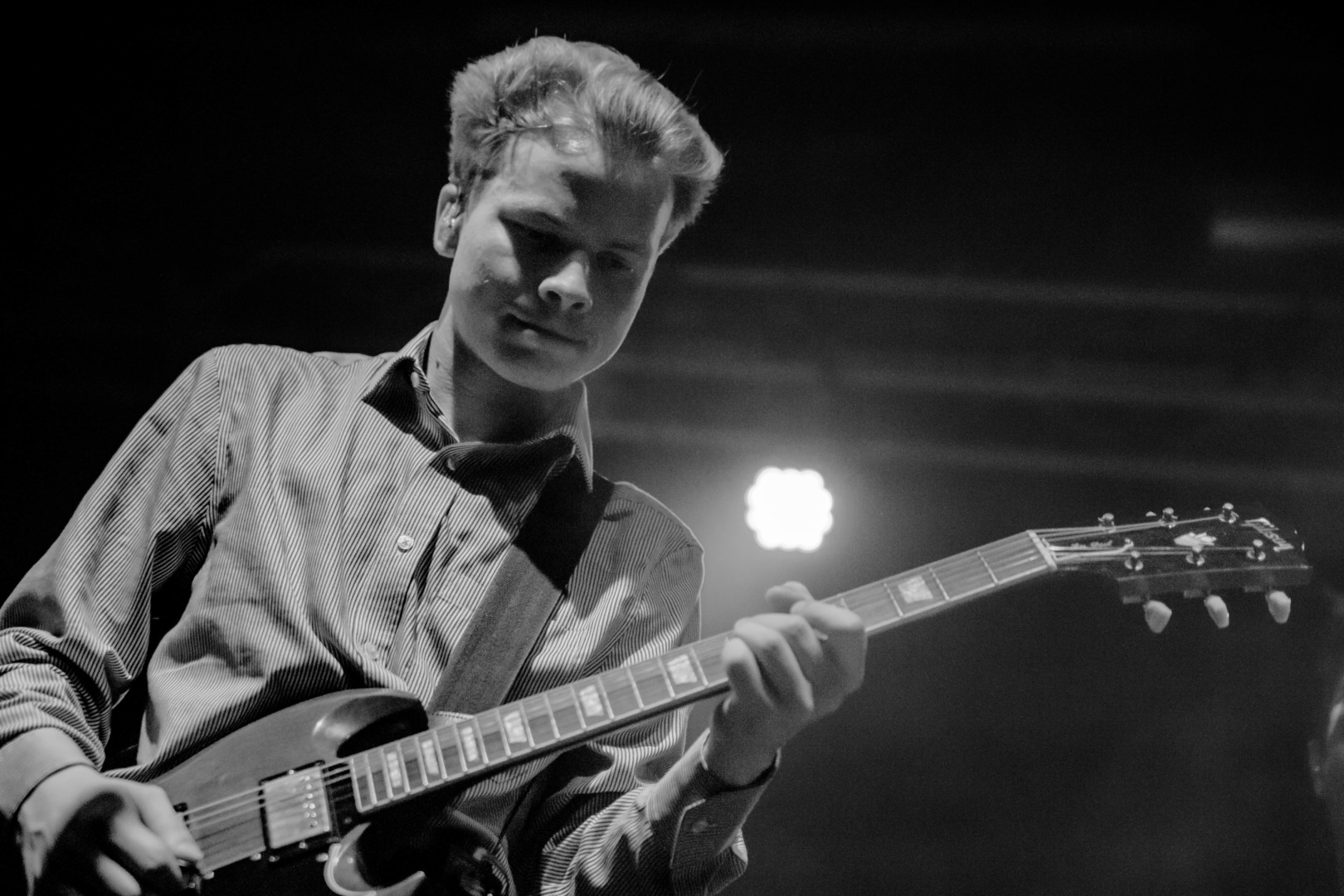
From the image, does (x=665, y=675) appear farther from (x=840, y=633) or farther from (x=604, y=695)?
(x=840, y=633)

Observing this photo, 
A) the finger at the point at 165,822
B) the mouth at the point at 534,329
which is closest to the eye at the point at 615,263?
the mouth at the point at 534,329

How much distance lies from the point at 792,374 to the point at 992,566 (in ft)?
5.70

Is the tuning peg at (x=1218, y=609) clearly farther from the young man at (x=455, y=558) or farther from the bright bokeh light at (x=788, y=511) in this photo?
the bright bokeh light at (x=788, y=511)

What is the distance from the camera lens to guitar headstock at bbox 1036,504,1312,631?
1569 mm

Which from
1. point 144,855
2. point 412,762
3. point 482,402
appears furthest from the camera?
point 482,402

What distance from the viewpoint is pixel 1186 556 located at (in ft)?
5.23

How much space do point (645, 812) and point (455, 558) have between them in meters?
0.56

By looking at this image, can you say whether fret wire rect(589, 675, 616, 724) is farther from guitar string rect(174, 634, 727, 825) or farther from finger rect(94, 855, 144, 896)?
finger rect(94, 855, 144, 896)

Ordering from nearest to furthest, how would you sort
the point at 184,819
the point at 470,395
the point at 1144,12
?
1. the point at 184,819
2. the point at 470,395
3. the point at 1144,12

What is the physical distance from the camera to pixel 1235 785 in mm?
3025

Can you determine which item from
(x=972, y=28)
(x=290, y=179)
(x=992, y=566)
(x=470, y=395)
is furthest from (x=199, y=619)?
(x=972, y=28)

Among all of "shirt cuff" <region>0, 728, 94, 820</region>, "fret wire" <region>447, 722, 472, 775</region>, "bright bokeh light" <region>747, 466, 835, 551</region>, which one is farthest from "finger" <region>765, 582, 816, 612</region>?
"bright bokeh light" <region>747, 466, 835, 551</region>

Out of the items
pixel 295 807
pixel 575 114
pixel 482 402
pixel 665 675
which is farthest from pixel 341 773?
pixel 575 114

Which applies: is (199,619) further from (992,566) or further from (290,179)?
(290,179)
